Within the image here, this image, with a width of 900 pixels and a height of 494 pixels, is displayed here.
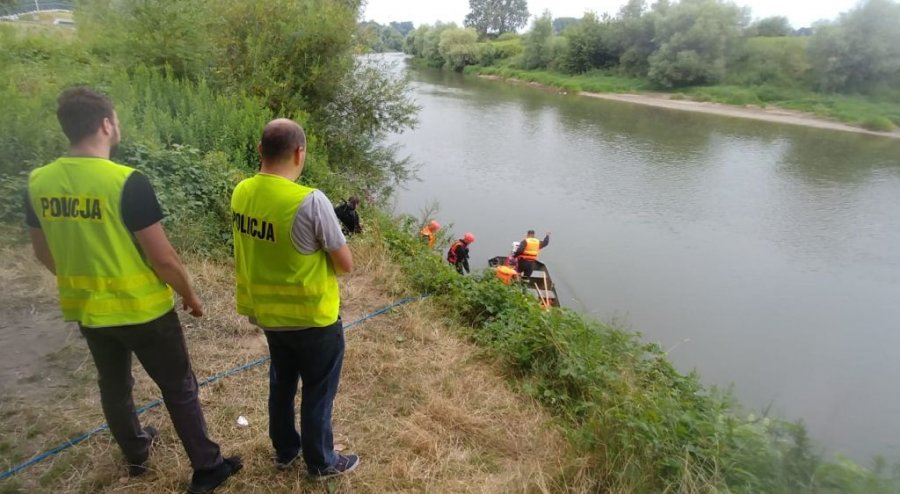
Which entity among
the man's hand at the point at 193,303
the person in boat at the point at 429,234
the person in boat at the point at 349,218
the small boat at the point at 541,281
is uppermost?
the man's hand at the point at 193,303

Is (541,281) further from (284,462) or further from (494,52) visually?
(494,52)

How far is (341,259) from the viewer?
2070mm

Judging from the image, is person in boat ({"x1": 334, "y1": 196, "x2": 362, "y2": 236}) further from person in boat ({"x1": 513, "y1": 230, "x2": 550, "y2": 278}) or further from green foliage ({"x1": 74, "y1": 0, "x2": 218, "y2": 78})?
green foliage ({"x1": 74, "y1": 0, "x2": 218, "y2": 78})

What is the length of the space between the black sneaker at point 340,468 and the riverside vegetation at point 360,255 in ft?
0.47

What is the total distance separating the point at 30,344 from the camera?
3371 mm

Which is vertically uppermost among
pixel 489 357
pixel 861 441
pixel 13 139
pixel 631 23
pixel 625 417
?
pixel 631 23

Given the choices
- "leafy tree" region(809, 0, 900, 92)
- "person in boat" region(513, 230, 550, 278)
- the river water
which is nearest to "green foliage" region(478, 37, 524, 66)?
"leafy tree" region(809, 0, 900, 92)

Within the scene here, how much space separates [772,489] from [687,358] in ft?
17.7

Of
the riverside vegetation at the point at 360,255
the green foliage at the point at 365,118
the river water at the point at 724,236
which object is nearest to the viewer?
the riverside vegetation at the point at 360,255

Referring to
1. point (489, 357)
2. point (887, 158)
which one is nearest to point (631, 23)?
point (887, 158)

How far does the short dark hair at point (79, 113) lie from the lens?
1776 millimetres

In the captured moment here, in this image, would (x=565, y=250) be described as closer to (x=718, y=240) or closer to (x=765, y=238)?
(x=718, y=240)

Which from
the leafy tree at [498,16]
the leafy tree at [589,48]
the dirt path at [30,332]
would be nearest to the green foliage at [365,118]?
the dirt path at [30,332]

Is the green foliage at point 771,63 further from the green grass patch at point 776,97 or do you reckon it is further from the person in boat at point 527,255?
the person in boat at point 527,255
